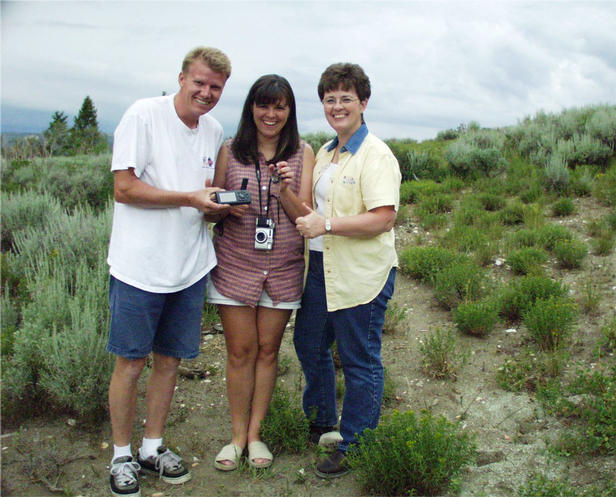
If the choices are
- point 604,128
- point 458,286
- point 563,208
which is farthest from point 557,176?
point 458,286

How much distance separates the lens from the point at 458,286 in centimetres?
585

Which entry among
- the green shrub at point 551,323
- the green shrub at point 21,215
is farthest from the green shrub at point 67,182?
the green shrub at point 551,323

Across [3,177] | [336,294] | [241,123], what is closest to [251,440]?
[336,294]

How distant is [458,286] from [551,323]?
1213mm

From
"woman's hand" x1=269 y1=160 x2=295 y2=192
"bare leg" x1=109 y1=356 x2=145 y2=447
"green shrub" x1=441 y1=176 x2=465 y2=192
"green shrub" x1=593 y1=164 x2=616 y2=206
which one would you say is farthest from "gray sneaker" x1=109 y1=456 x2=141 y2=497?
"green shrub" x1=441 y1=176 x2=465 y2=192

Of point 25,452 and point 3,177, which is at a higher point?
point 3,177

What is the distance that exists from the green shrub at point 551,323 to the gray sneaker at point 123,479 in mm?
3411

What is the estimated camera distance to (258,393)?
375cm

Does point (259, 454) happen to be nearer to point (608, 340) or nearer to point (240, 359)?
point (240, 359)

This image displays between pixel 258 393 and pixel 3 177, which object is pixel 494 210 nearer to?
pixel 258 393

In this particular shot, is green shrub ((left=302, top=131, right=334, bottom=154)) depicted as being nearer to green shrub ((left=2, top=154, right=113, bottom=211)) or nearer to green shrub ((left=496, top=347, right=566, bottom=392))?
green shrub ((left=2, top=154, right=113, bottom=211))

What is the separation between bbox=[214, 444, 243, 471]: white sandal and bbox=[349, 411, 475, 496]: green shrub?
0.80 m

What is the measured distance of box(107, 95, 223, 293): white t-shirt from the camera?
10.1 ft

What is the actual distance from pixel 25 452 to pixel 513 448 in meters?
3.32
